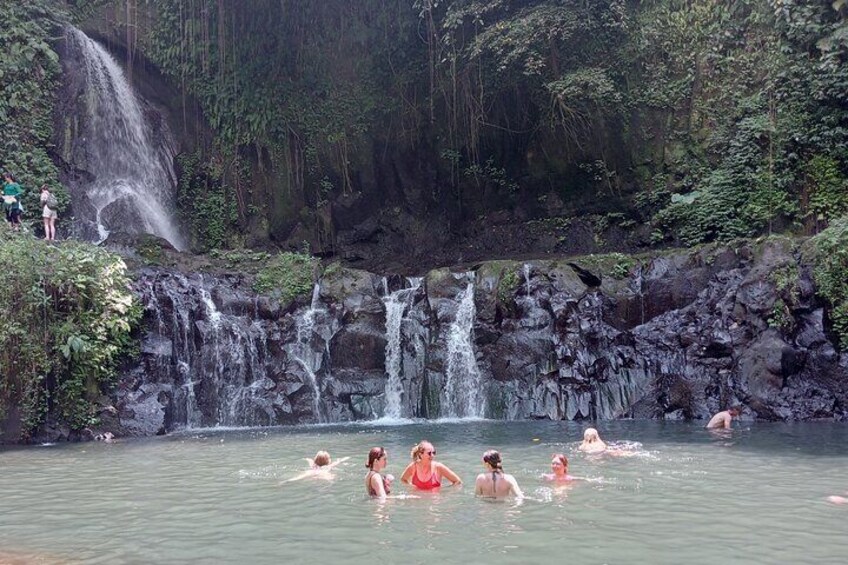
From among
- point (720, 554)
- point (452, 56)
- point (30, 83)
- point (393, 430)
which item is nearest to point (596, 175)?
point (452, 56)

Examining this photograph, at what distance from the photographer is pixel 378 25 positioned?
78.8 feet

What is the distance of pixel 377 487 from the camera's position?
868 centimetres

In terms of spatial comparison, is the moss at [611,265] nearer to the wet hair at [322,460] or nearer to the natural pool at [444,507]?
the natural pool at [444,507]

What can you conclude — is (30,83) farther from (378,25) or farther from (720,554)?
(720,554)

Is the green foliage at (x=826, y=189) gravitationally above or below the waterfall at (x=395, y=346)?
above

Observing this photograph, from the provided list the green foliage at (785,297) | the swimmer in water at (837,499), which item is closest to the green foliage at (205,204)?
the green foliage at (785,297)

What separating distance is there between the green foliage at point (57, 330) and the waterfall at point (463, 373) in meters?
6.48

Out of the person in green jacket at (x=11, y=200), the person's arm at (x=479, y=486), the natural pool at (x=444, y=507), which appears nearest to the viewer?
the natural pool at (x=444, y=507)

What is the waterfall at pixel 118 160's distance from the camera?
856 inches

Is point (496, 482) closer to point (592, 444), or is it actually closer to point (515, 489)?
point (515, 489)

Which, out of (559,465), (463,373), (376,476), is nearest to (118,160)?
(463,373)

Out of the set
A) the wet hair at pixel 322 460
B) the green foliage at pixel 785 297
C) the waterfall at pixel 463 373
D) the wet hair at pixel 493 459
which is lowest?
the wet hair at pixel 322 460

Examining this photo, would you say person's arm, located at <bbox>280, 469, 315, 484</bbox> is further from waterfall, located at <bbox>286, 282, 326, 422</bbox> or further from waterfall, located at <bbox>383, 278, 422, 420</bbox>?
waterfall, located at <bbox>383, 278, 422, 420</bbox>

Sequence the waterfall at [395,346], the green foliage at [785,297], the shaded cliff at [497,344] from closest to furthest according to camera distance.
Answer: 1. the green foliage at [785,297]
2. the shaded cliff at [497,344]
3. the waterfall at [395,346]
